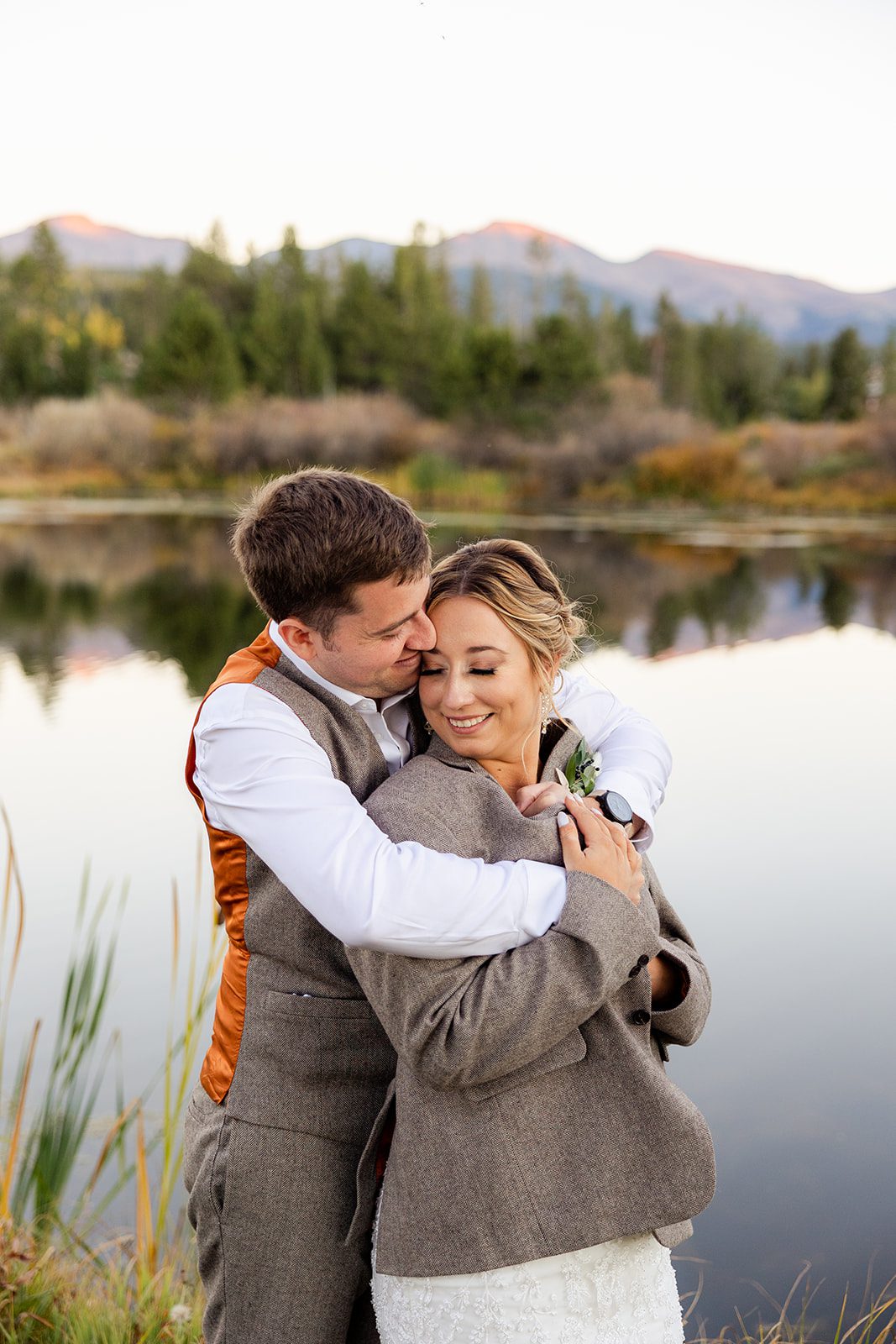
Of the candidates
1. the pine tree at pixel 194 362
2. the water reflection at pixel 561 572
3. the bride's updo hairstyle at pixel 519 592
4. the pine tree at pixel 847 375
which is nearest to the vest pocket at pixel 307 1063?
the bride's updo hairstyle at pixel 519 592

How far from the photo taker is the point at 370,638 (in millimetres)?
1842

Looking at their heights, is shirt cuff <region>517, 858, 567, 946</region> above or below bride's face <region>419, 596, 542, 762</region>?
below

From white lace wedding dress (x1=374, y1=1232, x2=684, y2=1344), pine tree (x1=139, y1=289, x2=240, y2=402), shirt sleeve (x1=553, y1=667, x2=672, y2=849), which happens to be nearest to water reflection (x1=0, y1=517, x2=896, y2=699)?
shirt sleeve (x1=553, y1=667, x2=672, y2=849)

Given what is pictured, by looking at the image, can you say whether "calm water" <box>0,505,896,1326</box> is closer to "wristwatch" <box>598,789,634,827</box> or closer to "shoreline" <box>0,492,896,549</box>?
"wristwatch" <box>598,789,634,827</box>

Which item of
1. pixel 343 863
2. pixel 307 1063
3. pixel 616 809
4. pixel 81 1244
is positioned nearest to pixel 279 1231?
pixel 307 1063

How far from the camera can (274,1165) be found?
5.98 feet

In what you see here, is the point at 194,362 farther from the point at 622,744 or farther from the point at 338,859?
the point at 338,859

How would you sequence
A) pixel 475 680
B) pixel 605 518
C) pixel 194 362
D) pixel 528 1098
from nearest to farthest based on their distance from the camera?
1. pixel 528 1098
2. pixel 475 680
3. pixel 605 518
4. pixel 194 362

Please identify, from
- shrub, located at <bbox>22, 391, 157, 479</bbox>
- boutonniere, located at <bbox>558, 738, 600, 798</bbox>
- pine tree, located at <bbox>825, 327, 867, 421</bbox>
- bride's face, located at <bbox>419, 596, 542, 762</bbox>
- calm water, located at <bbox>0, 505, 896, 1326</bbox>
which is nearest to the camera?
bride's face, located at <bbox>419, 596, 542, 762</bbox>

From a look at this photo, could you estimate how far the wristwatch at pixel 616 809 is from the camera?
6.10 feet

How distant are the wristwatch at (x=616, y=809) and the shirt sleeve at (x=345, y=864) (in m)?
0.22

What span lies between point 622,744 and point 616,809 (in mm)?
400

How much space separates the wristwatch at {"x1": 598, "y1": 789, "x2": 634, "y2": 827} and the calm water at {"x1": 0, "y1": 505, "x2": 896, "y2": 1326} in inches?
67.5

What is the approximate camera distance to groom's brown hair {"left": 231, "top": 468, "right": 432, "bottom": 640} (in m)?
1.82
